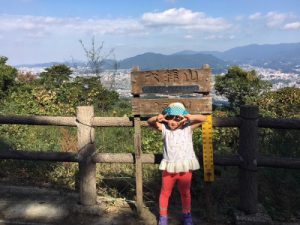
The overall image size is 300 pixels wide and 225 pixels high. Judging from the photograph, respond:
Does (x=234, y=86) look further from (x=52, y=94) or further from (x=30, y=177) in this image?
(x=30, y=177)

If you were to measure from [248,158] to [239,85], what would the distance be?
1957cm

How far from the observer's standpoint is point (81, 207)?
4.62 meters

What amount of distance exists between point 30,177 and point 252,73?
71.8ft

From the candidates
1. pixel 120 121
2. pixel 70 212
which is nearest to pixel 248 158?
pixel 120 121

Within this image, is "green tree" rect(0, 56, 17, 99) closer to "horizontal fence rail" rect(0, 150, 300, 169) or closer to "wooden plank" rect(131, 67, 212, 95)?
"horizontal fence rail" rect(0, 150, 300, 169)

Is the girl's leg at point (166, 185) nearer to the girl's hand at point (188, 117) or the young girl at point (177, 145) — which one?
the young girl at point (177, 145)

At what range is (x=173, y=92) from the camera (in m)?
4.15

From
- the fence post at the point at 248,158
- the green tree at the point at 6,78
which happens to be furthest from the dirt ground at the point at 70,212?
the green tree at the point at 6,78

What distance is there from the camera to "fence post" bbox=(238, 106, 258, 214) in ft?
13.6

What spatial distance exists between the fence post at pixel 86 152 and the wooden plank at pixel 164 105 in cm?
57

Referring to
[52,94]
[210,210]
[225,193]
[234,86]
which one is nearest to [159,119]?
[210,210]

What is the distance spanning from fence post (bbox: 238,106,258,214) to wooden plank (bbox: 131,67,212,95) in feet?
1.61

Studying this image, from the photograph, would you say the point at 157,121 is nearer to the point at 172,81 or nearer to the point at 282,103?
the point at 172,81

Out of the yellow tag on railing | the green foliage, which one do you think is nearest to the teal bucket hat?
the yellow tag on railing
